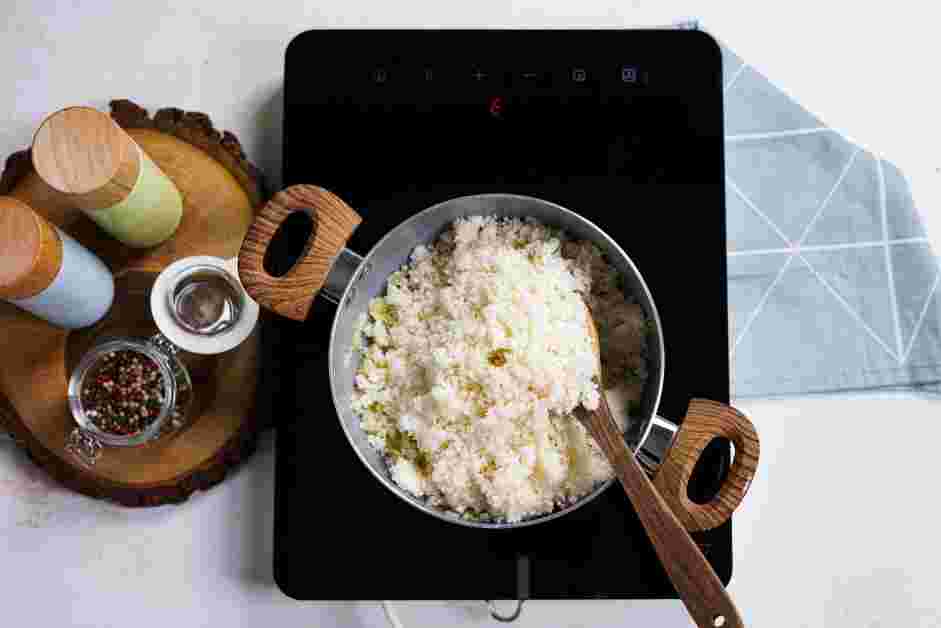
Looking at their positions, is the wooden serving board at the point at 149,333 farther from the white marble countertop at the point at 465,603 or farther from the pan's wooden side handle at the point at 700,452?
the pan's wooden side handle at the point at 700,452

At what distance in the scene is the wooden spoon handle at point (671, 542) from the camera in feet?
2.04

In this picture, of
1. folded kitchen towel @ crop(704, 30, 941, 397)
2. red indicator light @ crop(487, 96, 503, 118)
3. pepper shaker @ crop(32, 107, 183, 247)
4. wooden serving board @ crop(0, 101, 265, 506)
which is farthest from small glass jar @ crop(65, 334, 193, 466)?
folded kitchen towel @ crop(704, 30, 941, 397)

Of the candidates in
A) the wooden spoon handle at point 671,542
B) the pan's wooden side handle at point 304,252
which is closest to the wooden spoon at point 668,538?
the wooden spoon handle at point 671,542

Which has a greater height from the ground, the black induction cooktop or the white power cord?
the black induction cooktop

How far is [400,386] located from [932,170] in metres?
0.65

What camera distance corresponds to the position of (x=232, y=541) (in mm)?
876

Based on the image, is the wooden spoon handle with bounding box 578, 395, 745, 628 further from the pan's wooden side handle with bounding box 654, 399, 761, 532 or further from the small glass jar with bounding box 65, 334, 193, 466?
the small glass jar with bounding box 65, 334, 193, 466

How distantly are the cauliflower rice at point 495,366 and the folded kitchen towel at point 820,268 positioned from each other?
218 mm

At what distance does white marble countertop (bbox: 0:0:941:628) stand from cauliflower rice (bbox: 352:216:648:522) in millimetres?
223

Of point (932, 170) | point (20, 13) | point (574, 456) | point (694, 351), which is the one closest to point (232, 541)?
point (574, 456)

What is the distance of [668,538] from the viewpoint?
2.10 feet

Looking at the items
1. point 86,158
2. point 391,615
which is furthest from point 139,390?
point 391,615

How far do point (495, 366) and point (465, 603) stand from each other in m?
0.34

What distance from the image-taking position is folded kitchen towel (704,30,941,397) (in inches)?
34.5
